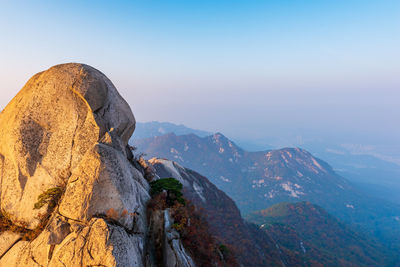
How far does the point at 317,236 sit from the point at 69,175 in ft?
508

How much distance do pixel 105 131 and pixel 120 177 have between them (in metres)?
4.59

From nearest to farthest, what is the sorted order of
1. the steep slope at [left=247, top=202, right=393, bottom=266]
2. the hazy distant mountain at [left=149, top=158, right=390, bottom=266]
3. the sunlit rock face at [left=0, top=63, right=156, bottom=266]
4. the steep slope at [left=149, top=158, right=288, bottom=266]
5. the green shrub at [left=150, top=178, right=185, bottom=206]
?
the sunlit rock face at [left=0, top=63, right=156, bottom=266] < the green shrub at [left=150, top=178, right=185, bottom=206] < the steep slope at [left=149, top=158, right=288, bottom=266] < the hazy distant mountain at [left=149, top=158, right=390, bottom=266] < the steep slope at [left=247, top=202, right=393, bottom=266]

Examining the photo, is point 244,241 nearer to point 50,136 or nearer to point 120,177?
point 120,177

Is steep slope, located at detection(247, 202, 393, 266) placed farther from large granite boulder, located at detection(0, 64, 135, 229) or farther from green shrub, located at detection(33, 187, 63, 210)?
large granite boulder, located at detection(0, 64, 135, 229)

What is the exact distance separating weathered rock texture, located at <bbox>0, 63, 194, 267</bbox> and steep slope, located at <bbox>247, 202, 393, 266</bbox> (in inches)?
3704

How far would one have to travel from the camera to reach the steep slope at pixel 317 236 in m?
88.6

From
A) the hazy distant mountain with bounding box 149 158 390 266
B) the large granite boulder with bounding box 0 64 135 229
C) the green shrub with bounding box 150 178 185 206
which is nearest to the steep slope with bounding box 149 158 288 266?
the hazy distant mountain with bounding box 149 158 390 266

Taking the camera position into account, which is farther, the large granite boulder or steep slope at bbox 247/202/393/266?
steep slope at bbox 247/202/393/266

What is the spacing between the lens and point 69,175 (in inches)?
508

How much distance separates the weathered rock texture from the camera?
10219 millimetres

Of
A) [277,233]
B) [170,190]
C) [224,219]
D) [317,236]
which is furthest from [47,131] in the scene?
[317,236]

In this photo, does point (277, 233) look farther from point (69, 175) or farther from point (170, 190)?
point (69, 175)

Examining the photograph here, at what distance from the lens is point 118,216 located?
449 inches

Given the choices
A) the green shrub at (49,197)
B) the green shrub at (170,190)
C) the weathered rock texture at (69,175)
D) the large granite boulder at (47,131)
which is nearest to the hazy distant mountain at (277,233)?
the green shrub at (170,190)
